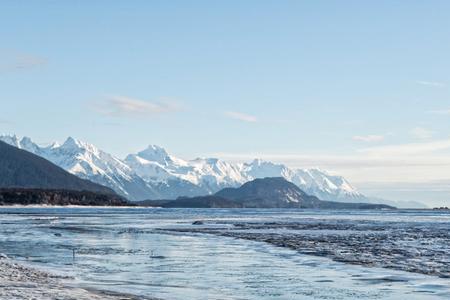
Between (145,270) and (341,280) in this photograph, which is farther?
(145,270)

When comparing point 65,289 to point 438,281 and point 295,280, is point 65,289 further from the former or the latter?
point 438,281

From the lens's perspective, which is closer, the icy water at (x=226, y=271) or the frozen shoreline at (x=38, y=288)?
the frozen shoreline at (x=38, y=288)

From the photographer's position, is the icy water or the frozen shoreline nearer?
the frozen shoreline

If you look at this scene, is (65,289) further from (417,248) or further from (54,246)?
(417,248)

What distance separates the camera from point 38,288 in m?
33.2

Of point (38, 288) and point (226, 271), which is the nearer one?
point (38, 288)

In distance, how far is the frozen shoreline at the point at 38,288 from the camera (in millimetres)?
30656

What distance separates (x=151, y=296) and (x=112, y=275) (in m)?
8.54

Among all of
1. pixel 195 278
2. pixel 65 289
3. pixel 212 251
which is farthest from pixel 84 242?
pixel 65 289

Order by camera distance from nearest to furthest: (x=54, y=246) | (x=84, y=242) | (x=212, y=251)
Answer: (x=212, y=251), (x=54, y=246), (x=84, y=242)

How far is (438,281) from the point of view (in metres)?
39.3

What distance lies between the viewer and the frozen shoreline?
30.7m

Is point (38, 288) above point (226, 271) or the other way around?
the other way around

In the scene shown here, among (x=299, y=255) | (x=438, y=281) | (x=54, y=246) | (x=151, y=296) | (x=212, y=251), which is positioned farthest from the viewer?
(x=54, y=246)
